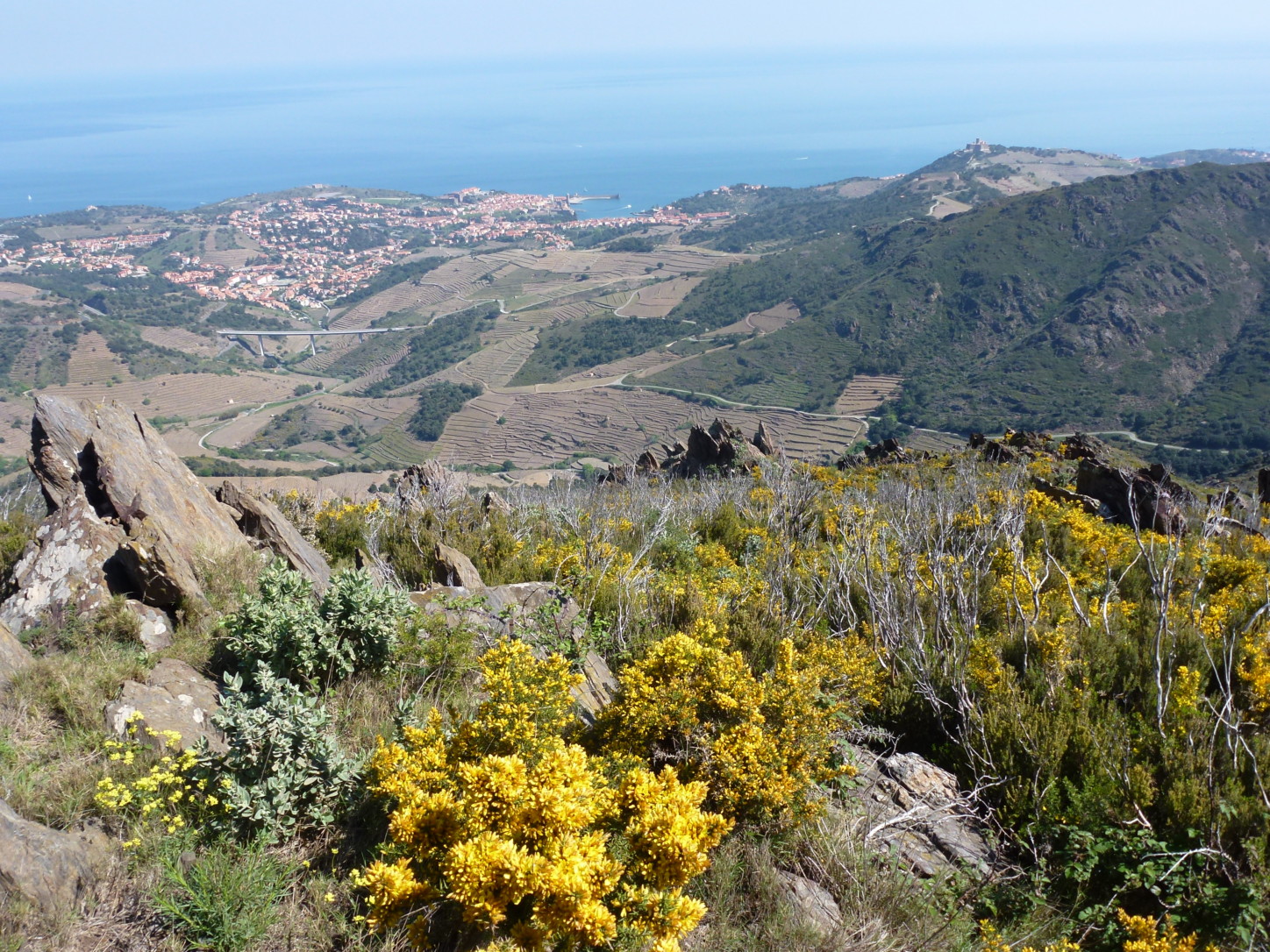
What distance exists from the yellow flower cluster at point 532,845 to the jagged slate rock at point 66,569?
3611 mm

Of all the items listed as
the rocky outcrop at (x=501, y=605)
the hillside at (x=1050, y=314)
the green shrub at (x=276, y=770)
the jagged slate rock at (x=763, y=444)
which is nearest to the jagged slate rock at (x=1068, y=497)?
the rocky outcrop at (x=501, y=605)

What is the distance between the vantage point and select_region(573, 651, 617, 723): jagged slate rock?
13.5ft

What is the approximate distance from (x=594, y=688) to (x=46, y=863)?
2.61 m

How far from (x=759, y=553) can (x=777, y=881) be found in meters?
5.37

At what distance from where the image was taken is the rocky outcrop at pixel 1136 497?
36.4 feet

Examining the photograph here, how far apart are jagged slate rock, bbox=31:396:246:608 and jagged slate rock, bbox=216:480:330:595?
0.62 feet

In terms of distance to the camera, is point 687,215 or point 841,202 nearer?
point 841,202

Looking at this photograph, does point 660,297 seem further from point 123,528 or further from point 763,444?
point 123,528

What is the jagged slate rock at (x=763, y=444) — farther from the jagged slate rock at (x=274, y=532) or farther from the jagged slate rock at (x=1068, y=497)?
the jagged slate rock at (x=274, y=532)

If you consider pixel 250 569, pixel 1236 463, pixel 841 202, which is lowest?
pixel 1236 463

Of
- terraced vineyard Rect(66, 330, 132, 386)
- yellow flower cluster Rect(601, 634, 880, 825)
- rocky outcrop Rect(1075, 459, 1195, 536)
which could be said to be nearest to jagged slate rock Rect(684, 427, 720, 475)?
rocky outcrop Rect(1075, 459, 1195, 536)

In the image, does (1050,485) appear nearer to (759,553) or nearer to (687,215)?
(759,553)

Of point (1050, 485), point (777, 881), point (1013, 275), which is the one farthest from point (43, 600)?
point (1013, 275)

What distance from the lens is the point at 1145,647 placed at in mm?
5129
